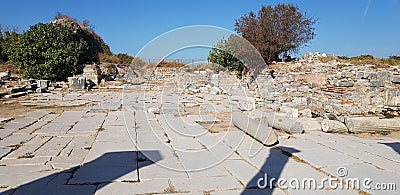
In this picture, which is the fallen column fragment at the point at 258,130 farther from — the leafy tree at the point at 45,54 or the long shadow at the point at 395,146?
the leafy tree at the point at 45,54

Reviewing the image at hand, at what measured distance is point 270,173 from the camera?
13.0 feet

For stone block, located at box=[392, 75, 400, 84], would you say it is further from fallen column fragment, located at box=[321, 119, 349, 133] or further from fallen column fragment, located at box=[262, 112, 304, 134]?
fallen column fragment, located at box=[262, 112, 304, 134]

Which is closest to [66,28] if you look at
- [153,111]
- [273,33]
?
[273,33]

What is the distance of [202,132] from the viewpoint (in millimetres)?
6668

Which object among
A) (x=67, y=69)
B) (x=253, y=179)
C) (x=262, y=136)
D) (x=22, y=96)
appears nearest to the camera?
(x=253, y=179)

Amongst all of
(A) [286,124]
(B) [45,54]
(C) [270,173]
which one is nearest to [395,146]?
(A) [286,124]

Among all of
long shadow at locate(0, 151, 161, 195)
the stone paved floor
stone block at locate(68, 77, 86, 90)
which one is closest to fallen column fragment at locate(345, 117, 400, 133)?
the stone paved floor

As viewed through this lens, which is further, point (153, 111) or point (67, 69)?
point (67, 69)

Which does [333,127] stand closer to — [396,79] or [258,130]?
[258,130]

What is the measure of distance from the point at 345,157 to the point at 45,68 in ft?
67.8

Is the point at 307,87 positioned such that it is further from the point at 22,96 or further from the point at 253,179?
the point at 22,96
